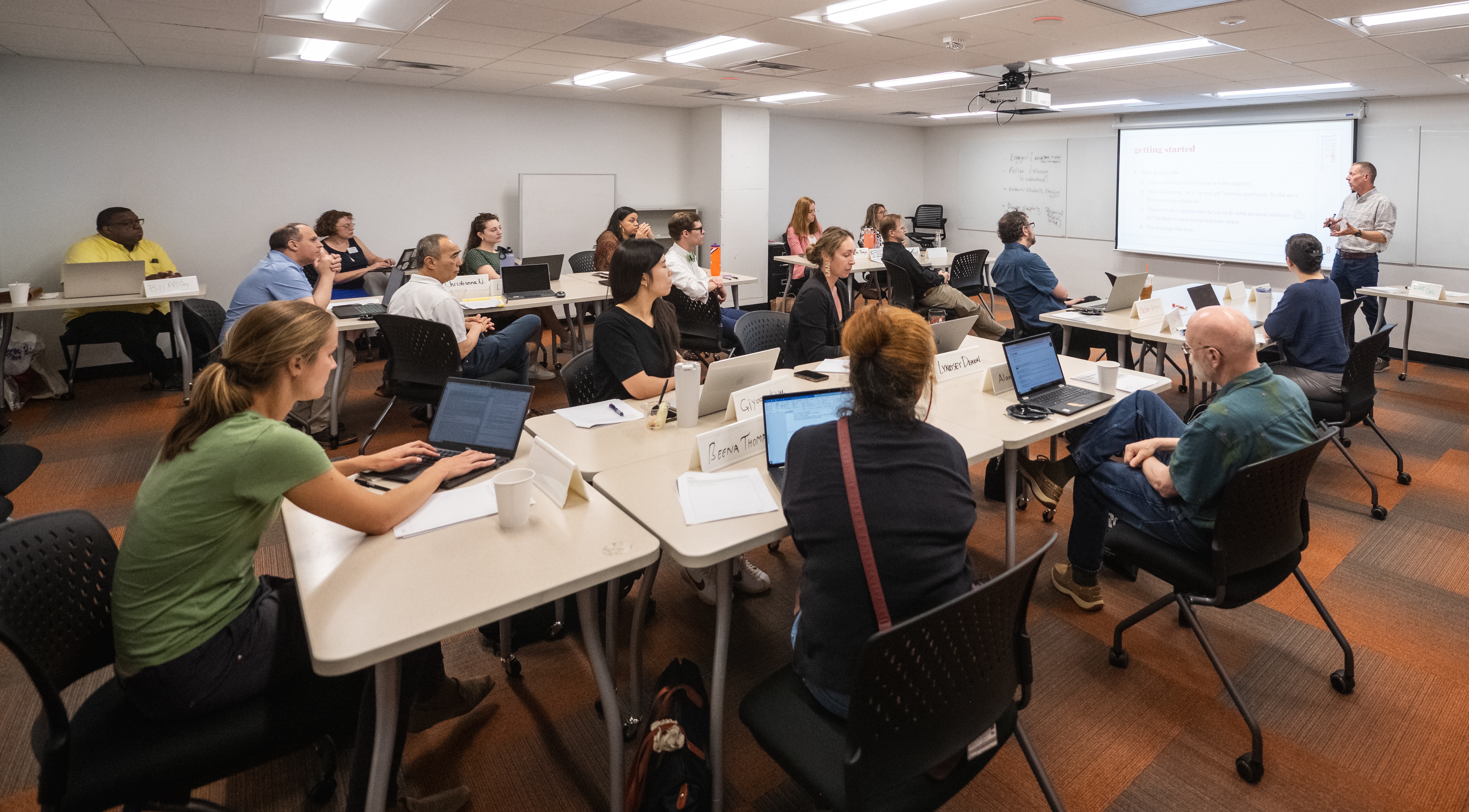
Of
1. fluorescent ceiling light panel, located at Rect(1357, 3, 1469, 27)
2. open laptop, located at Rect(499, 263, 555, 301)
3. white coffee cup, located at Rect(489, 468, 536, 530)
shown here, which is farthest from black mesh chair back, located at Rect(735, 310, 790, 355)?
fluorescent ceiling light panel, located at Rect(1357, 3, 1469, 27)

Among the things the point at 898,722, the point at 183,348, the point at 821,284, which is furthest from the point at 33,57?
the point at 898,722

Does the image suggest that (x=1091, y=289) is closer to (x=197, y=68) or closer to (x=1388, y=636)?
(x=1388, y=636)

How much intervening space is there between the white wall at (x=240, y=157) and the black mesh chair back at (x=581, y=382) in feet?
18.3

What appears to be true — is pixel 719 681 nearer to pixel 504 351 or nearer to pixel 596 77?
pixel 504 351

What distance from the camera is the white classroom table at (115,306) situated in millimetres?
5152

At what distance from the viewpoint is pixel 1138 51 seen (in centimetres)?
518

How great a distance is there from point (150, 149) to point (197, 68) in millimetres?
778

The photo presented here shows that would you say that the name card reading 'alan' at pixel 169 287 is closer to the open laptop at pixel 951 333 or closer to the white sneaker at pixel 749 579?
the white sneaker at pixel 749 579

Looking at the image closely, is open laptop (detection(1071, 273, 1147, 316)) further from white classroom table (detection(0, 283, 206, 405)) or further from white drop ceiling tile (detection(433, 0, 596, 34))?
white classroom table (detection(0, 283, 206, 405))

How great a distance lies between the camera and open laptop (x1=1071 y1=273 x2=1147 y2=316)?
503 centimetres

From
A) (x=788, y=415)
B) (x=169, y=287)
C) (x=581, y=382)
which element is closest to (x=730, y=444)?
(x=788, y=415)

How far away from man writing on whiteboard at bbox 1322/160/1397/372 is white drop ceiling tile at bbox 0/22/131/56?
30.1ft

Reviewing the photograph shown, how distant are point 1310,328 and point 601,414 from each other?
148 inches

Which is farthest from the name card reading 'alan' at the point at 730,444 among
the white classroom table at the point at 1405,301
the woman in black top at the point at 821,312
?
the white classroom table at the point at 1405,301
